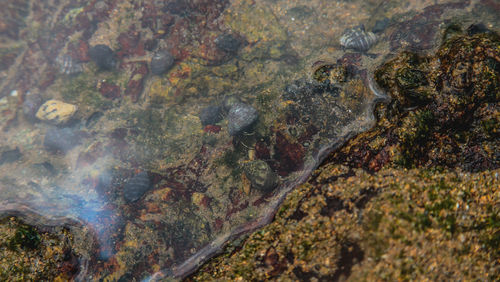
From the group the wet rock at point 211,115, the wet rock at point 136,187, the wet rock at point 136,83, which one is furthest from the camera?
the wet rock at point 136,83

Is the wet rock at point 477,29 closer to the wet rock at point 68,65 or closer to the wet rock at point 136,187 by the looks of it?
the wet rock at point 136,187

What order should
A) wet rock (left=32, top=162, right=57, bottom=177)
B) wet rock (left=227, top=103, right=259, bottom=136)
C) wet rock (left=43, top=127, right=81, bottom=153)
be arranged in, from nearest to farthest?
wet rock (left=227, top=103, right=259, bottom=136) → wet rock (left=32, top=162, right=57, bottom=177) → wet rock (left=43, top=127, right=81, bottom=153)

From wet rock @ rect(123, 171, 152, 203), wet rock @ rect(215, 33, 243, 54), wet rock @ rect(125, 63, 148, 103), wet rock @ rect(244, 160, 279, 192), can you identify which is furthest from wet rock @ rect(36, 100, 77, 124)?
wet rock @ rect(244, 160, 279, 192)

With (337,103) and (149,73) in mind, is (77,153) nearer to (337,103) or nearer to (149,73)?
(149,73)

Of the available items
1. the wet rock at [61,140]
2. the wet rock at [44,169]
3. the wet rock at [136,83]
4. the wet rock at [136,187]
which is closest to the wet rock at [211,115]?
the wet rock at [136,187]

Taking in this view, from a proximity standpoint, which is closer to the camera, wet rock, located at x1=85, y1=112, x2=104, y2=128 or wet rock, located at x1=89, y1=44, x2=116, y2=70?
wet rock, located at x1=85, y1=112, x2=104, y2=128

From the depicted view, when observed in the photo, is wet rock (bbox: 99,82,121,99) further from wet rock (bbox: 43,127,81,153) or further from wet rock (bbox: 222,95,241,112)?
wet rock (bbox: 222,95,241,112)

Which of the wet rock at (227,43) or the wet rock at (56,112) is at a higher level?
the wet rock at (227,43)

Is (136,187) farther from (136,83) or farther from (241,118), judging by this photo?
(136,83)
